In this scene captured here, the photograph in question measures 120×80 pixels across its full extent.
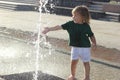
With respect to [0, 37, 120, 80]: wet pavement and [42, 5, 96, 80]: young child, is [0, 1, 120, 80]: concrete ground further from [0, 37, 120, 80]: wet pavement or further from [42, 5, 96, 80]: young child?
[42, 5, 96, 80]: young child

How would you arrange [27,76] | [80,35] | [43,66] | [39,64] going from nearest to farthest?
1. [80,35]
2. [27,76]
3. [43,66]
4. [39,64]

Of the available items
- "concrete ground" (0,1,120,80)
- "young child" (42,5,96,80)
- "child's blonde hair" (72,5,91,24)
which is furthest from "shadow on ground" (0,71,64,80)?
"child's blonde hair" (72,5,91,24)

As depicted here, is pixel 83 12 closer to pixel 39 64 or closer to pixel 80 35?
pixel 80 35

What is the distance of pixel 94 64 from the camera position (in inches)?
A: 385

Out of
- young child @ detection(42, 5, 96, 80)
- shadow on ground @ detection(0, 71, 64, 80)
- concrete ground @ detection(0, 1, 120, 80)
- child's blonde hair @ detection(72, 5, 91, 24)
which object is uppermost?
child's blonde hair @ detection(72, 5, 91, 24)

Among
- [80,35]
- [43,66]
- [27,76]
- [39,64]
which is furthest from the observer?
[39,64]

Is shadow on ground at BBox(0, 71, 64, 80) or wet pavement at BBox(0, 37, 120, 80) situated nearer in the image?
shadow on ground at BBox(0, 71, 64, 80)

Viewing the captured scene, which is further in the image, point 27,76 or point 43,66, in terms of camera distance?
point 43,66

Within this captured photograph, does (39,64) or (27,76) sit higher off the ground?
(27,76)

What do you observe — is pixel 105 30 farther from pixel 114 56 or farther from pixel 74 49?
pixel 74 49

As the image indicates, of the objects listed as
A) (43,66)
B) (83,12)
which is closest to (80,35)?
(83,12)

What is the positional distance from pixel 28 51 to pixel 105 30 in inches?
321

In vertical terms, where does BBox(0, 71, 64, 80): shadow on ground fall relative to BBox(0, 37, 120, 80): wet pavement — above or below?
above

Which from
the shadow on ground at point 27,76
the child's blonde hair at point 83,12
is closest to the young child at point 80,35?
the child's blonde hair at point 83,12
